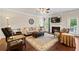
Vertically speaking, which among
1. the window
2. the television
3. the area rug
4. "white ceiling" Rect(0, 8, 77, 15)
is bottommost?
the area rug

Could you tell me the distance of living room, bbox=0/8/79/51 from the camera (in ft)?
8.72

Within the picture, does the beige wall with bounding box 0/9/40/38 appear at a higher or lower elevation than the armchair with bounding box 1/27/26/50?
higher

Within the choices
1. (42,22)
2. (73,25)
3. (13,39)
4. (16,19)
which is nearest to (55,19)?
(42,22)

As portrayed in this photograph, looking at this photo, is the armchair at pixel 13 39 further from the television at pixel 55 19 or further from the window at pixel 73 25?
the window at pixel 73 25

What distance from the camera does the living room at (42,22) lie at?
2.66 metres

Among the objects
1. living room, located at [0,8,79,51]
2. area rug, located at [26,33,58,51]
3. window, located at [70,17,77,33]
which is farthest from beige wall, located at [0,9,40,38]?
window, located at [70,17,77,33]

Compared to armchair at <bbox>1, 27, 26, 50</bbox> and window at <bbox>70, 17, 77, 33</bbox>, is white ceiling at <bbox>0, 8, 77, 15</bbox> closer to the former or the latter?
window at <bbox>70, 17, 77, 33</bbox>

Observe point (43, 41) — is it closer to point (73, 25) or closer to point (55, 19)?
point (55, 19)

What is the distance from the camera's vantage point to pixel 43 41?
8.95 feet

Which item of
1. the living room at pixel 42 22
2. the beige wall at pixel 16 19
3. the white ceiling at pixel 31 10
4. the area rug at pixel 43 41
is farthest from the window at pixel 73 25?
the beige wall at pixel 16 19

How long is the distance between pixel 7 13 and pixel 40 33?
748 millimetres
